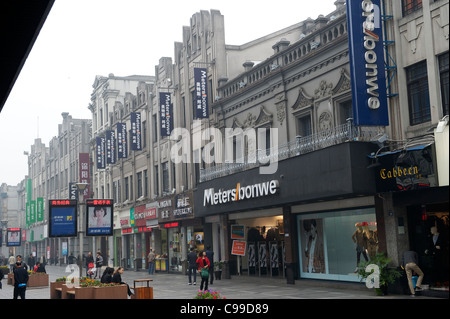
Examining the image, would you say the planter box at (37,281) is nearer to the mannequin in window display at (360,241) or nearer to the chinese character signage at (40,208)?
the mannequin in window display at (360,241)

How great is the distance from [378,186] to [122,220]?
31.2 m

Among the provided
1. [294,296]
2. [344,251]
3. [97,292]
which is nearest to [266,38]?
[344,251]

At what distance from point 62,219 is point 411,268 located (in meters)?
14.6

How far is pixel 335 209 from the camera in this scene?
22844mm

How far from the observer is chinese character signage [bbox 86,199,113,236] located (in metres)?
24.5

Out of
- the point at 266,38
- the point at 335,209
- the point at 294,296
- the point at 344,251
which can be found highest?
the point at 266,38

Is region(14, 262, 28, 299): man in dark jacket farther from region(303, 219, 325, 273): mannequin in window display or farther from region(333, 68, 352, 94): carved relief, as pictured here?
region(333, 68, 352, 94): carved relief

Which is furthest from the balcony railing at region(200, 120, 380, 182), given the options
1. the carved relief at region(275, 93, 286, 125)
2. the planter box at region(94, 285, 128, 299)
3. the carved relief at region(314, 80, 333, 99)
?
the planter box at region(94, 285, 128, 299)

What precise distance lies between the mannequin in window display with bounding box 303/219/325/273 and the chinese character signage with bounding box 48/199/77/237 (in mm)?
9953

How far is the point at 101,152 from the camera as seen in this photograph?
49.2m

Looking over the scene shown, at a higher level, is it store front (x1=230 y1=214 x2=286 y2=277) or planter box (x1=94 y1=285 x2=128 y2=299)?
store front (x1=230 y1=214 x2=286 y2=277)

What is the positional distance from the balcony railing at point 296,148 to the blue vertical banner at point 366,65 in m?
1.54
